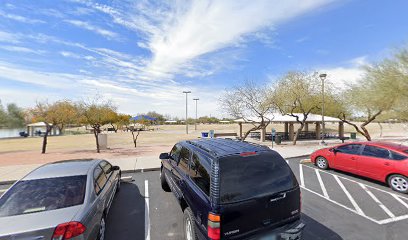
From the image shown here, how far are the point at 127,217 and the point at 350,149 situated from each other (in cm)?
826

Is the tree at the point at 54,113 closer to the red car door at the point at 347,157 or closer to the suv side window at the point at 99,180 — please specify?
the suv side window at the point at 99,180

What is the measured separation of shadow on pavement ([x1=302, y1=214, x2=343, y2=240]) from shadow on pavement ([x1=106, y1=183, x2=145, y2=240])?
3.33m

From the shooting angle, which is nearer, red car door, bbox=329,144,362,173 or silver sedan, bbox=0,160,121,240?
silver sedan, bbox=0,160,121,240

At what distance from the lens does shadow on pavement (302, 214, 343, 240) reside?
3.76 meters

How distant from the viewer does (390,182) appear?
625cm

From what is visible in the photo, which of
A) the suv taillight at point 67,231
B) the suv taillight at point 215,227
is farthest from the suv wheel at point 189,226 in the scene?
the suv taillight at point 67,231

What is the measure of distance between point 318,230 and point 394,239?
131 centimetres

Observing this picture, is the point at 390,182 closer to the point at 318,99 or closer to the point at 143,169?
the point at 143,169

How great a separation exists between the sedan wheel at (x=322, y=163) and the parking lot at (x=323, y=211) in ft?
4.25

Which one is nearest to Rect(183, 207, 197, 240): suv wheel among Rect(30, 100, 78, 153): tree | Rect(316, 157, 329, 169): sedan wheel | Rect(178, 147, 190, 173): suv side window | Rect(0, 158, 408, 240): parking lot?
Rect(0, 158, 408, 240): parking lot

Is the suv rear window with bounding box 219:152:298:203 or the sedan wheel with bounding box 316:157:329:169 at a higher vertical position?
the suv rear window with bounding box 219:152:298:203

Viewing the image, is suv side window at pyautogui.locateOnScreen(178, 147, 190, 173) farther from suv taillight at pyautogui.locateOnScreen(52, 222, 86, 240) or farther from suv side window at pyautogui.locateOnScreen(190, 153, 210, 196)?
suv taillight at pyautogui.locateOnScreen(52, 222, 86, 240)

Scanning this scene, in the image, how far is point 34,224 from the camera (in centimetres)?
258

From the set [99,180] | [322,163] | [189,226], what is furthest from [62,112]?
[322,163]
